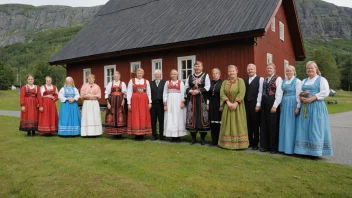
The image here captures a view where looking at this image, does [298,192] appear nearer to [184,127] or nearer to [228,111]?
[228,111]

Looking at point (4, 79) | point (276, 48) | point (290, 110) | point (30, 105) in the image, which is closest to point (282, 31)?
point (276, 48)

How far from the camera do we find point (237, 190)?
3.53 m

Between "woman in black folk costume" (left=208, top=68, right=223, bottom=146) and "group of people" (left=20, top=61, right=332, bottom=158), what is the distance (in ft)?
0.07

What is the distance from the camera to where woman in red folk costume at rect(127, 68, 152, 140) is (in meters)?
6.95

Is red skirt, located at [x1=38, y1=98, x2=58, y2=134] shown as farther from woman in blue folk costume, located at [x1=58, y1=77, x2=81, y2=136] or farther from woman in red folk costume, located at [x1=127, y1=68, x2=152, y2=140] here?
woman in red folk costume, located at [x1=127, y1=68, x2=152, y2=140]

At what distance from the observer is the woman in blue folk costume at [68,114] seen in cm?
757

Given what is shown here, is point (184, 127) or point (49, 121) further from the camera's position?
point (49, 121)

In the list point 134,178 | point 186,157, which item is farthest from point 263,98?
point 134,178

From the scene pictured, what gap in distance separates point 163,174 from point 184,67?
7.70 m

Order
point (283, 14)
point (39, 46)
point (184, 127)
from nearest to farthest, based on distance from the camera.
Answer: point (184, 127)
point (283, 14)
point (39, 46)

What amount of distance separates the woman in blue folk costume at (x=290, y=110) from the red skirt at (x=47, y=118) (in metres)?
5.98

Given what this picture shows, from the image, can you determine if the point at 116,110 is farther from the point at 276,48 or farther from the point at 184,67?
the point at 276,48

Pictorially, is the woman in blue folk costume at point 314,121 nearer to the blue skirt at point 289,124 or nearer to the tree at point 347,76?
the blue skirt at point 289,124

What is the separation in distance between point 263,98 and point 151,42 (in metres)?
7.03
